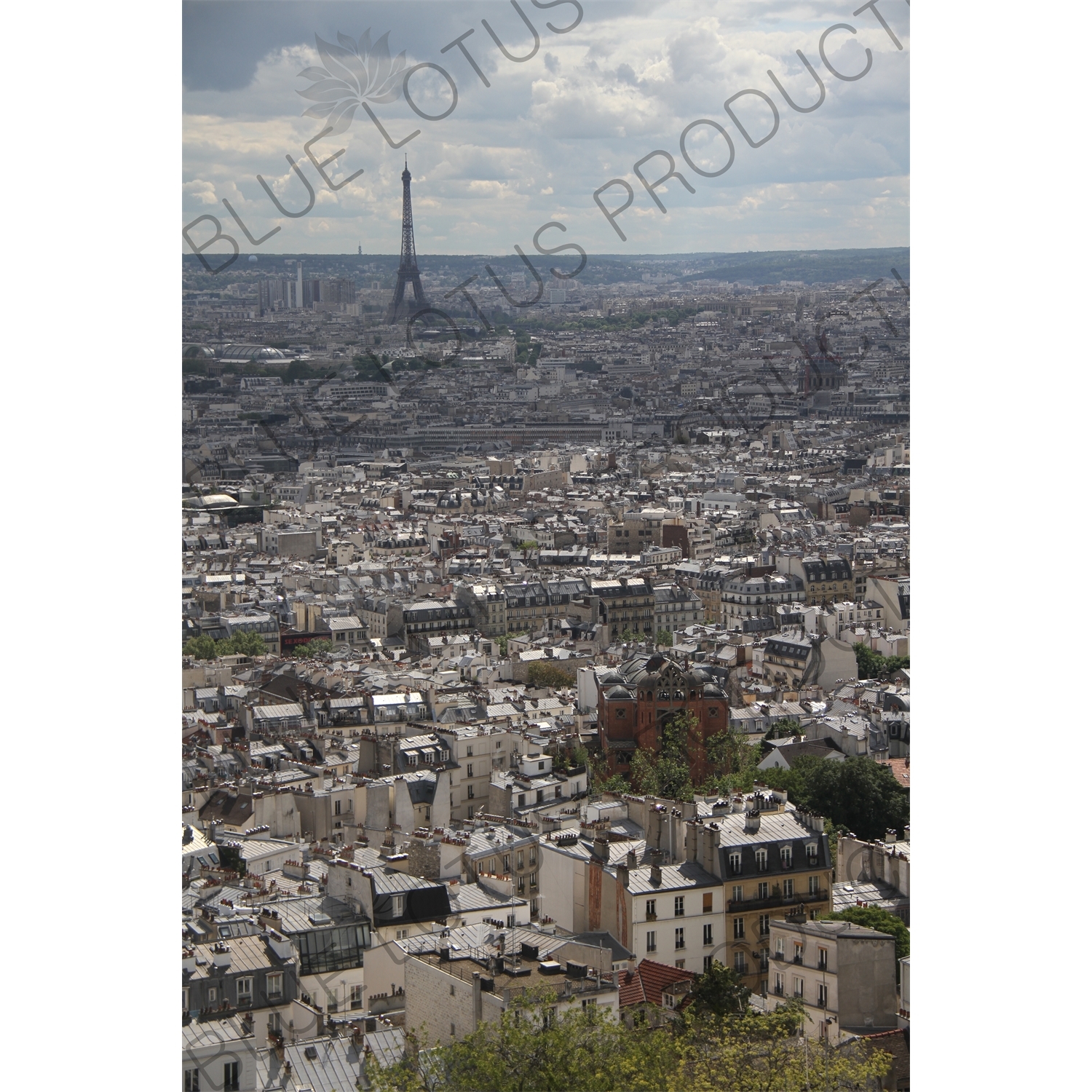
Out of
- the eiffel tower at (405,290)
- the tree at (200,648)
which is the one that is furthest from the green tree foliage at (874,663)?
the eiffel tower at (405,290)

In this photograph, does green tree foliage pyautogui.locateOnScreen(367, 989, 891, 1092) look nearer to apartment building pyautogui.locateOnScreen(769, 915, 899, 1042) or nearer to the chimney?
apartment building pyautogui.locateOnScreen(769, 915, 899, 1042)

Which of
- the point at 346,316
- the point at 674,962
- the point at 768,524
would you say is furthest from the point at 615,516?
the point at 346,316

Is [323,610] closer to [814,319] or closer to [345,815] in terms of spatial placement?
[345,815]

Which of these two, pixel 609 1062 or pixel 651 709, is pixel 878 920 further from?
pixel 651 709

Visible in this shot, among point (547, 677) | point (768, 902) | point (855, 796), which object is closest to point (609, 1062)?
point (768, 902)

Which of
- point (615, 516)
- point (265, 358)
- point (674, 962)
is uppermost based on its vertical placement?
point (265, 358)

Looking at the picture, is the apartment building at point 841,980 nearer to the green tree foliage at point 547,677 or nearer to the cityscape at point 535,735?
the cityscape at point 535,735

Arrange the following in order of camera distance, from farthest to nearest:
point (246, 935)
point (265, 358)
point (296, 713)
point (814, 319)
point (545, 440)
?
point (814, 319)
point (265, 358)
point (545, 440)
point (296, 713)
point (246, 935)
